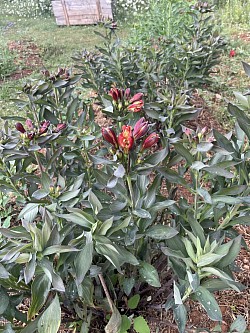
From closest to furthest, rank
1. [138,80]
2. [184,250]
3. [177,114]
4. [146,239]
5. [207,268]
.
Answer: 1. [207,268]
2. [184,250]
3. [146,239]
4. [177,114]
5. [138,80]

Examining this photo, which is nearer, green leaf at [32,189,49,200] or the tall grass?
green leaf at [32,189,49,200]

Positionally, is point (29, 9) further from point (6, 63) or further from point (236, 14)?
point (236, 14)

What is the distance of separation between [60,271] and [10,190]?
0.37m

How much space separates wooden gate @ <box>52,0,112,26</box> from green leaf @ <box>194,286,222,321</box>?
246 inches

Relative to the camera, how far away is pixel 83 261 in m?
0.80

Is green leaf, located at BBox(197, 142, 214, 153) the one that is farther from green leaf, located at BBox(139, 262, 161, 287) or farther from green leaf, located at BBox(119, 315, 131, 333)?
green leaf, located at BBox(119, 315, 131, 333)

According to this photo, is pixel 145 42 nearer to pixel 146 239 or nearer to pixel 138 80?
pixel 138 80

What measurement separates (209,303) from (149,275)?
0.65 feet

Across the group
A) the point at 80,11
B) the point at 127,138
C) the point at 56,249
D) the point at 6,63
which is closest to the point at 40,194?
the point at 56,249

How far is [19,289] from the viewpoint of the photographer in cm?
105

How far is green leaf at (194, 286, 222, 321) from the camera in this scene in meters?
0.84

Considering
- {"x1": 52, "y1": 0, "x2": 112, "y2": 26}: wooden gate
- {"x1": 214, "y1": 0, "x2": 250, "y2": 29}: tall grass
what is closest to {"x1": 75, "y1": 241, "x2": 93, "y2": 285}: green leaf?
{"x1": 214, "y1": 0, "x2": 250, "y2": 29}: tall grass

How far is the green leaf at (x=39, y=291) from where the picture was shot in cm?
83

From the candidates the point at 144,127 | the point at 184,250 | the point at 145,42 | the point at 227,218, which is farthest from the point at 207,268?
the point at 145,42
